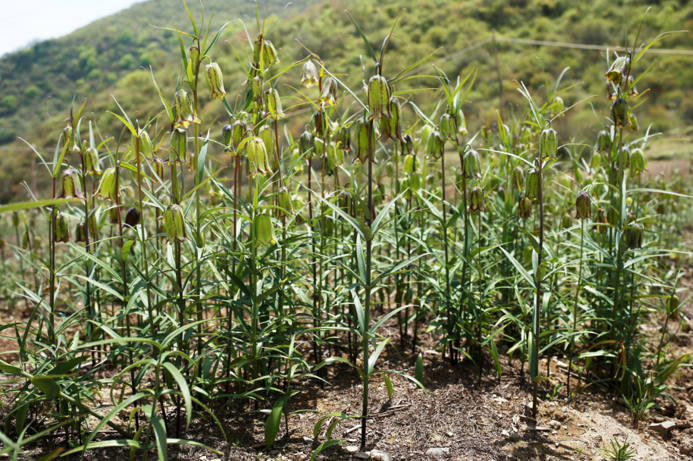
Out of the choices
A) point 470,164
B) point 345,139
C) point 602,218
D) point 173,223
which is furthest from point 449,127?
point 173,223

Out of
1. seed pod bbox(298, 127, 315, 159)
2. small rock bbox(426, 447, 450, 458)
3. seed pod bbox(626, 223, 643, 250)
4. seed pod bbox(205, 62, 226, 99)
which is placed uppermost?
seed pod bbox(205, 62, 226, 99)

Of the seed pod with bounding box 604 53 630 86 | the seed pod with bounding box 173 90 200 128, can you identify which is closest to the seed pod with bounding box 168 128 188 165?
the seed pod with bounding box 173 90 200 128

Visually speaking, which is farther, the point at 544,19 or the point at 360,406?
the point at 544,19

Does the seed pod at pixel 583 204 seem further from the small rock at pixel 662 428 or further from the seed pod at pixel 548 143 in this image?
the small rock at pixel 662 428

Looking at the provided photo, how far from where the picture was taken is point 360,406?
184 centimetres

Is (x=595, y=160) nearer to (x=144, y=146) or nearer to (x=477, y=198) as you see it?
(x=477, y=198)

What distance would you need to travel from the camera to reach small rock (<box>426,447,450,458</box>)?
1.56 meters

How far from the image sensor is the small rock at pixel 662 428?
1.89 metres

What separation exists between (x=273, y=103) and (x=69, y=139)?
2.45ft

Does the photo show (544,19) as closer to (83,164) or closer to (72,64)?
(83,164)

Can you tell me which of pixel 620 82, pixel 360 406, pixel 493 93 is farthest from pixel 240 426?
pixel 493 93

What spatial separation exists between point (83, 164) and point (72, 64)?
43.9 meters

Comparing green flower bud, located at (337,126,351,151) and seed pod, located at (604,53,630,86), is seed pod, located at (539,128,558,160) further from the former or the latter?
green flower bud, located at (337,126,351,151)

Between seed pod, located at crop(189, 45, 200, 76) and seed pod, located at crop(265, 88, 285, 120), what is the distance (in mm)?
287
